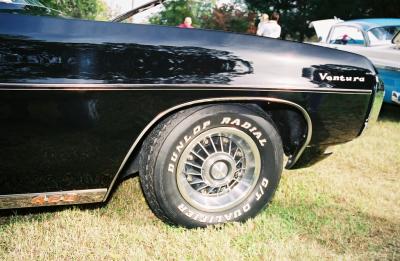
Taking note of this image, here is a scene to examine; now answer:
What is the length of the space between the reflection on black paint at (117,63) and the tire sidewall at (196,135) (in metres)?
Result: 0.21

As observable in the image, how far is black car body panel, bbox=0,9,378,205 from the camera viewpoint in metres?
1.82

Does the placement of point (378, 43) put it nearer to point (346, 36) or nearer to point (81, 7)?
point (346, 36)

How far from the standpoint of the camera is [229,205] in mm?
2391

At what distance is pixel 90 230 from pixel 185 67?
1.04m

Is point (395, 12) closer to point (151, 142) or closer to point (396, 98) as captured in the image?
point (396, 98)

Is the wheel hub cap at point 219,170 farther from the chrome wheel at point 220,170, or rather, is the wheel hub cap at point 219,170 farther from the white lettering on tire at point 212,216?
the white lettering on tire at point 212,216

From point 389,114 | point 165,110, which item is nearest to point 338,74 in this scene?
point 165,110

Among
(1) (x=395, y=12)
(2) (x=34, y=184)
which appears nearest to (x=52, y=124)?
(2) (x=34, y=184)

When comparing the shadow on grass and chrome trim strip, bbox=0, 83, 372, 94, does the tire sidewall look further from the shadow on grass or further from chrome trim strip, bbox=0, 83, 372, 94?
the shadow on grass

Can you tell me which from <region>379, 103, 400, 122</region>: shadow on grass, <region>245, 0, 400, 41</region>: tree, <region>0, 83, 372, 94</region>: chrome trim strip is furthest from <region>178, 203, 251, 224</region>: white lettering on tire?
<region>245, 0, 400, 41</region>: tree

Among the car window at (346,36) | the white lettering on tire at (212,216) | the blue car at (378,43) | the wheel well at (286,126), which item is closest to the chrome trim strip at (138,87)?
the wheel well at (286,126)

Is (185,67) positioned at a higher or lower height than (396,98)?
higher

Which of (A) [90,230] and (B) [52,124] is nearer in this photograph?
(B) [52,124]

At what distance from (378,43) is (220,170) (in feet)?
17.2
